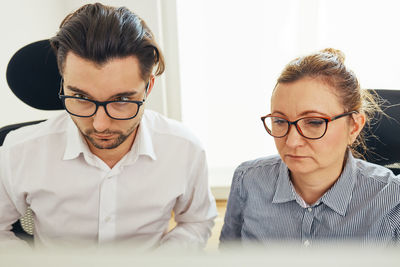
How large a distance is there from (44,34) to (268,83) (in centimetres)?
155

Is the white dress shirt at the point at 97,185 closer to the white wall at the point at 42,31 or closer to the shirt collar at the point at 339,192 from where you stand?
the shirt collar at the point at 339,192

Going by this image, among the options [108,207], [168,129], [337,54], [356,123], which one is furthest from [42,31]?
[356,123]

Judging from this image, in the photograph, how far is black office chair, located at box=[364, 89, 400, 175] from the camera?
1113mm

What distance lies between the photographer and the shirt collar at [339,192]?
100 cm

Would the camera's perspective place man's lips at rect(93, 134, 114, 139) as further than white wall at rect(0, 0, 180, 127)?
No

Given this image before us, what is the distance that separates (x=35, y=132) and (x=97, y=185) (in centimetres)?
27

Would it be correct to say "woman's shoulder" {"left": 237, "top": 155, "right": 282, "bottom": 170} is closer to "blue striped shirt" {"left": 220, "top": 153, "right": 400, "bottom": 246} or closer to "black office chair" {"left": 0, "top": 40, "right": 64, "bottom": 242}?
"blue striped shirt" {"left": 220, "top": 153, "right": 400, "bottom": 246}

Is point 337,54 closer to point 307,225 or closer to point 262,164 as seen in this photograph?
point 262,164

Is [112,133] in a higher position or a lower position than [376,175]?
higher

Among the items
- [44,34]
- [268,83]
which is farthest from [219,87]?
[44,34]

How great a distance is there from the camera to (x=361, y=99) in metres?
1.02

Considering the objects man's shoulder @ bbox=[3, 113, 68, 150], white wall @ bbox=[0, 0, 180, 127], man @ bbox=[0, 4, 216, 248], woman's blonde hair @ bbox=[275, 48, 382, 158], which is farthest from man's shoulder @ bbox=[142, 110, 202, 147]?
white wall @ bbox=[0, 0, 180, 127]

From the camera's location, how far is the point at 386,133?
1.12 meters

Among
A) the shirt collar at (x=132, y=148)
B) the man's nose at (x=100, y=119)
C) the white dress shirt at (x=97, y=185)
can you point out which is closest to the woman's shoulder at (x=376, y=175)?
the white dress shirt at (x=97, y=185)
